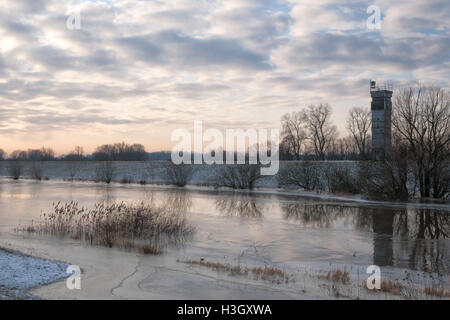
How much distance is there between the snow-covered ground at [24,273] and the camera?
22.6 ft

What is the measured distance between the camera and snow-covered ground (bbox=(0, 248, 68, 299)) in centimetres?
689

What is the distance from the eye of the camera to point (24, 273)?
319 inches

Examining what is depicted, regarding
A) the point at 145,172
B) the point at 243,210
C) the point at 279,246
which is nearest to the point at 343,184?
the point at 243,210

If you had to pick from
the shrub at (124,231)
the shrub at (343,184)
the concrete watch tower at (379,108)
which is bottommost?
the shrub at (124,231)

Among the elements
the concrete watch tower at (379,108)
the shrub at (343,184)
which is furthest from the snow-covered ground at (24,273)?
the concrete watch tower at (379,108)

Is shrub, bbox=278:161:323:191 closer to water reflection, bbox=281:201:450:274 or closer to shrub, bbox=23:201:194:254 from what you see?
water reflection, bbox=281:201:450:274

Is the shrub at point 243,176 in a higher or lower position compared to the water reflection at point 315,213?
higher

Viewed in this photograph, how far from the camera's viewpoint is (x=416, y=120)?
3288 centimetres

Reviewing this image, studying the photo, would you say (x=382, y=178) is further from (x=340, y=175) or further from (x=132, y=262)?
(x=132, y=262)

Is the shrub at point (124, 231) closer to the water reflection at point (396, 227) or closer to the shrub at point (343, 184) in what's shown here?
the water reflection at point (396, 227)

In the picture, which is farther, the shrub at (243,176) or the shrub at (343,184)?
the shrub at (243,176)

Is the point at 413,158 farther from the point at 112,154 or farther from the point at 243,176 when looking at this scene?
the point at 112,154

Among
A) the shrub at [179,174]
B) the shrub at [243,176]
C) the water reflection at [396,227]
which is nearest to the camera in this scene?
the water reflection at [396,227]
